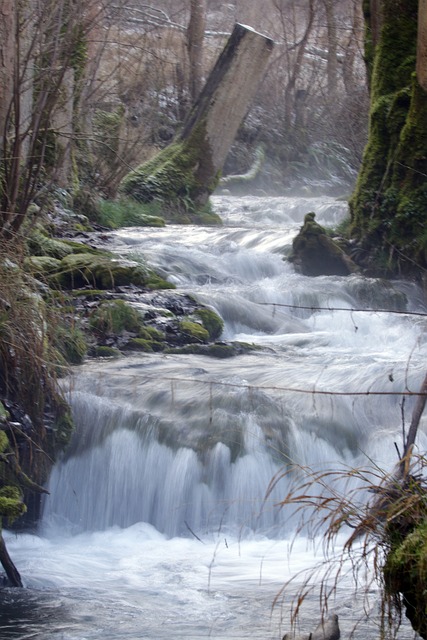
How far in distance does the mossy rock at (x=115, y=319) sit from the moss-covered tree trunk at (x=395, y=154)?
4.14 m

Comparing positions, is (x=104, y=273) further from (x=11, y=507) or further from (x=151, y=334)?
(x=11, y=507)

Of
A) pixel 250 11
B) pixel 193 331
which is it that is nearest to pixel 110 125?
pixel 193 331

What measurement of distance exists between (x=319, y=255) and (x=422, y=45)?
11.1 ft

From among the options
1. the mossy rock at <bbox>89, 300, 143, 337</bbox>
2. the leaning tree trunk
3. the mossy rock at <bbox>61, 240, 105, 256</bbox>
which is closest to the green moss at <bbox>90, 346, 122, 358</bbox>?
the mossy rock at <bbox>89, 300, 143, 337</bbox>

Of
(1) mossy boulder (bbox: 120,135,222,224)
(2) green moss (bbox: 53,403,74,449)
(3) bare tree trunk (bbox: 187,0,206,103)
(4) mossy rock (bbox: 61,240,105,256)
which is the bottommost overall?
(2) green moss (bbox: 53,403,74,449)

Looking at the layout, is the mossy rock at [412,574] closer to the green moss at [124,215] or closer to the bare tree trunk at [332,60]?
the green moss at [124,215]

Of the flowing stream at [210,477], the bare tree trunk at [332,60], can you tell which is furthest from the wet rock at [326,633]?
the bare tree trunk at [332,60]

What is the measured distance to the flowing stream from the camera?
480cm

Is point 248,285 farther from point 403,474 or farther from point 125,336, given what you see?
point 403,474

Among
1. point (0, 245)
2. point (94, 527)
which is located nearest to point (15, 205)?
point (0, 245)

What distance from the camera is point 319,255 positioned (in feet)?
42.2

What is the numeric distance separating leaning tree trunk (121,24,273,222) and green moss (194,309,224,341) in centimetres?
681

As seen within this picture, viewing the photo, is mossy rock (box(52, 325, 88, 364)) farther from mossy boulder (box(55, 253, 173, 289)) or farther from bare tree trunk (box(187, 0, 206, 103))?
bare tree trunk (box(187, 0, 206, 103))

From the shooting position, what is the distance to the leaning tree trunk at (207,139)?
1692 cm
